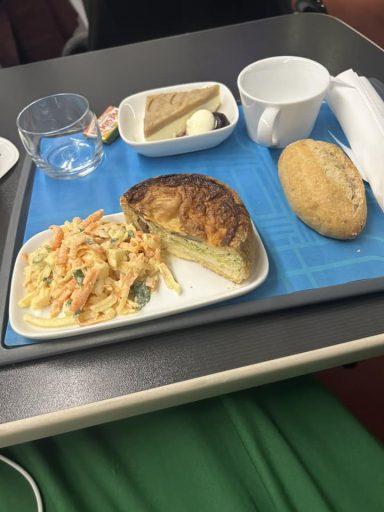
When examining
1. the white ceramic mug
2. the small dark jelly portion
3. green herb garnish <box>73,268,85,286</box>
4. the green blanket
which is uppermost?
the white ceramic mug

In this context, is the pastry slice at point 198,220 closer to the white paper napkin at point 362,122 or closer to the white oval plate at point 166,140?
the white oval plate at point 166,140

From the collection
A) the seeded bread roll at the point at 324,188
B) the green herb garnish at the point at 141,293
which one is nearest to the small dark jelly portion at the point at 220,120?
the seeded bread roll at the point at 324,188

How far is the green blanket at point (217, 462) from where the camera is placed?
0.63m

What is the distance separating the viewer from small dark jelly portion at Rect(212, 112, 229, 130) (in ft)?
3.16

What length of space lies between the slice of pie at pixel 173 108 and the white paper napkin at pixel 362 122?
30 centimetres

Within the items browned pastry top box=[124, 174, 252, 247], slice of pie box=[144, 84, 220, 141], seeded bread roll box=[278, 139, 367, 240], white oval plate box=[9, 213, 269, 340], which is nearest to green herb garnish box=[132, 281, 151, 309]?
white oval plate box=[9, 213, 269, 340]

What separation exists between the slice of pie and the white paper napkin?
30 centimetres

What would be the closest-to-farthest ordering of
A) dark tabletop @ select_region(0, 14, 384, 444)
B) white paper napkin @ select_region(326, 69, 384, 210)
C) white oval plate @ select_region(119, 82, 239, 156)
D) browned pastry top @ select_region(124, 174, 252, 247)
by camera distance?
dark tabletop @ select_region(0, 14, 384, 444), browned pastry top @ select_region(124, 174, 252, 247), white paper napkin @ select_region(326, 69, 384, 210), white oval plate @ select_region(119, 82, 239, 156)

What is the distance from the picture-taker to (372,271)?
0.70 metres

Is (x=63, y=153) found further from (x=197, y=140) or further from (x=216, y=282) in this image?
(x=216, y=282)

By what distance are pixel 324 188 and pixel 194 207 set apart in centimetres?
25

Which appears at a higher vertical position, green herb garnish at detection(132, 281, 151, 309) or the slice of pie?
the slice of pie

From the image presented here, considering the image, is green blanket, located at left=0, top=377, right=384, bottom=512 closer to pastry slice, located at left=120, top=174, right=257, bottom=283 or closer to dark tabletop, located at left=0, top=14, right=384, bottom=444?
dark tabletop, located at left=0, top=14, right=384, bottom=444

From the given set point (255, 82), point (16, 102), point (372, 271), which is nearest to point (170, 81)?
point (255, 82)
